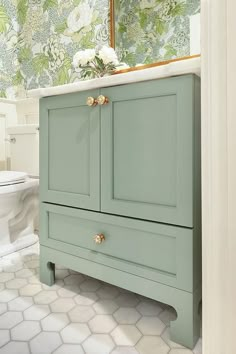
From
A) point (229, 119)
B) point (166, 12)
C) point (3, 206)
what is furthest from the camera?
point (3, 206)

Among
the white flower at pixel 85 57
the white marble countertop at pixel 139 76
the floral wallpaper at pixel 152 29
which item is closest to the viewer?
the white marble countertop at pixel 139 76

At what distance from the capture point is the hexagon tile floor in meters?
0.89

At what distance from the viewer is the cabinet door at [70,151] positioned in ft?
3.53

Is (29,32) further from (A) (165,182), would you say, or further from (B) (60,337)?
(B) (60,337)

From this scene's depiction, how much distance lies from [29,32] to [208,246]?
7.60ft

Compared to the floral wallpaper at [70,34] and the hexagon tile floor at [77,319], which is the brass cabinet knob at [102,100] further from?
the hexagon tile floor at [77,319]

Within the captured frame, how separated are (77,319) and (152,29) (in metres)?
1.41

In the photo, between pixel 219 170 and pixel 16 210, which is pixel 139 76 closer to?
pixel 219 170

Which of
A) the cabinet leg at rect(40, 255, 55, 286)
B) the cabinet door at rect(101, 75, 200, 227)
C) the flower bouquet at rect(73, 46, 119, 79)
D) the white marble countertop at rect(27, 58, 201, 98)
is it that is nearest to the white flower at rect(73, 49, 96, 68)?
the flower bouquet at rect(73, 46, 119, 79)

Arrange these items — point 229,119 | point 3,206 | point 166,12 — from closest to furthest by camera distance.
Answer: point 229,119 < point 166,12 < point 3,206

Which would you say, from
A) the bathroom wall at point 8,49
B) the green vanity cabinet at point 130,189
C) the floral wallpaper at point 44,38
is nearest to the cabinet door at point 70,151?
the green vanity cabinet at point 130,189

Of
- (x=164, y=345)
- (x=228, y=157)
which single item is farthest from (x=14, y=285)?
(x=228, y=157)

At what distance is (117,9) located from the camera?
5.41 feet

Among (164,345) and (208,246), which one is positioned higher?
(208,246)
